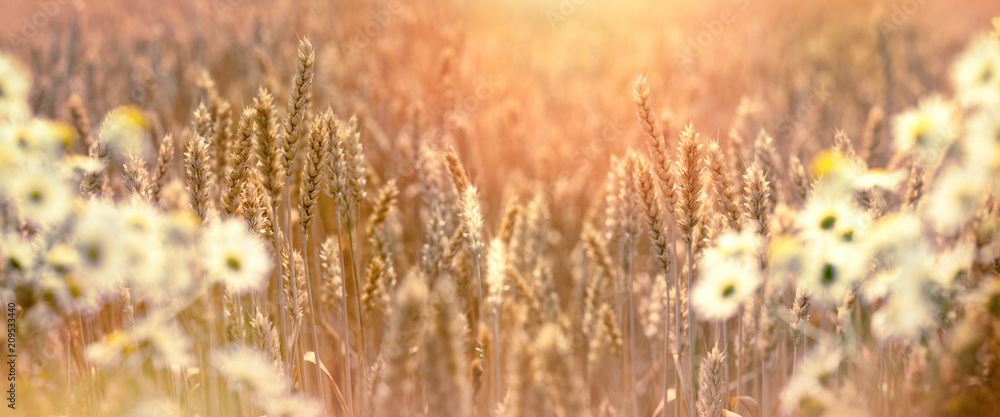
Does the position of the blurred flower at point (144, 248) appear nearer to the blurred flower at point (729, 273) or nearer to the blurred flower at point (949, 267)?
the blurred flower at point (729, 273)

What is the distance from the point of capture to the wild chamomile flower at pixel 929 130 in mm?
1094

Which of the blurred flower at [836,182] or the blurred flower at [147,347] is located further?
the blurred flower at [836,182]

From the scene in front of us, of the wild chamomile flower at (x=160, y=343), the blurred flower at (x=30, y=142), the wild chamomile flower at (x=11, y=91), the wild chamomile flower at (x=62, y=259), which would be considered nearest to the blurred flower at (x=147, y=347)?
the wild chamomile flower at (x=160, y=343)

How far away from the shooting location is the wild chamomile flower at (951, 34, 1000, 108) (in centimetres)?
99

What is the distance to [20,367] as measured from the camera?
1528 mm

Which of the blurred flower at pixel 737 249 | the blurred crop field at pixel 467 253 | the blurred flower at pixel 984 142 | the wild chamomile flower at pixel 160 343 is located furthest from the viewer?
the blurred flower at pixel 737 249

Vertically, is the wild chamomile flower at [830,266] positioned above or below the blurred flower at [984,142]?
below

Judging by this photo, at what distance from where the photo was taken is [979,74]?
1.03 metres

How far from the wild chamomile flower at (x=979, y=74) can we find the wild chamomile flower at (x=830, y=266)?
368 mm

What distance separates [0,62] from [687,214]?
2008 mm

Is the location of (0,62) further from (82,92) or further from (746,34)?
(746,34)

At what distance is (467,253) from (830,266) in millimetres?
1230

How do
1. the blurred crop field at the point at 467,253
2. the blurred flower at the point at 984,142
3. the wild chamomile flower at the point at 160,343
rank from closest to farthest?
the blurred flower at the point at 984,142, the blurred crop field at the point at 467,253, the wild chamomile flower at the point at 160,343

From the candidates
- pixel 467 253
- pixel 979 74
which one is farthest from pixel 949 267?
pixel 467 253
